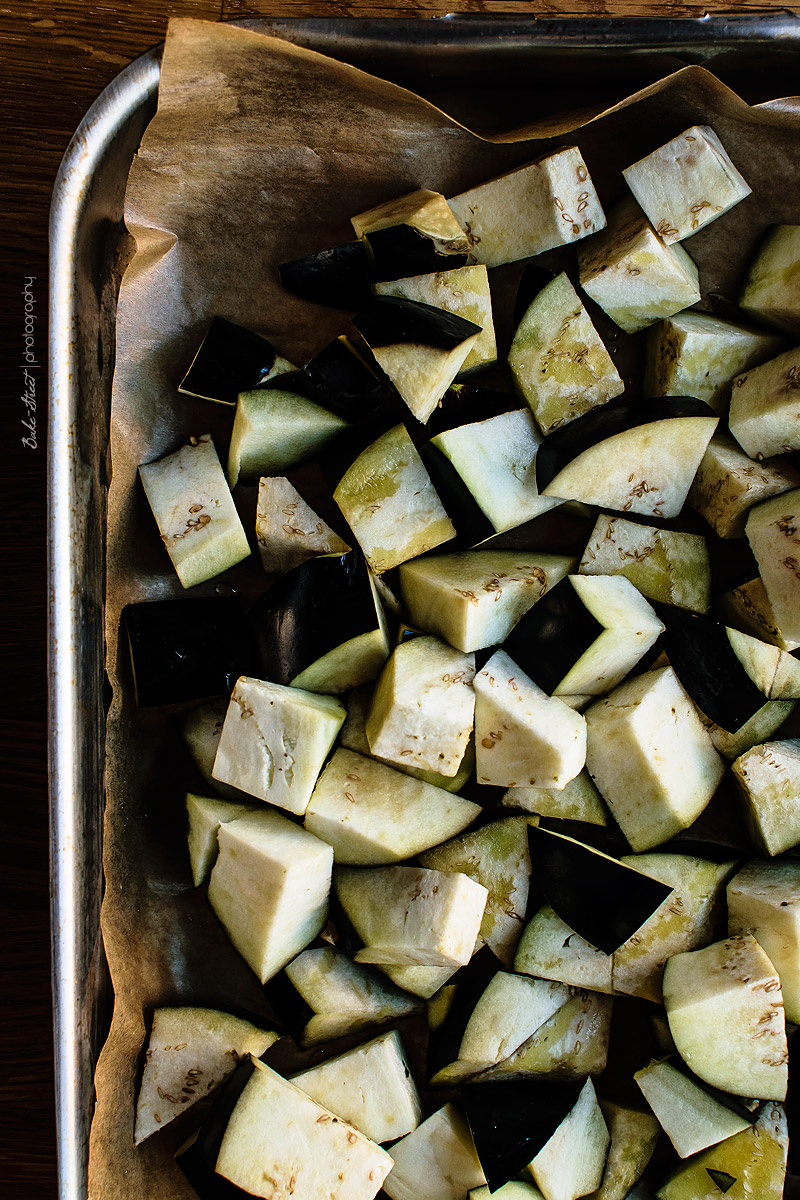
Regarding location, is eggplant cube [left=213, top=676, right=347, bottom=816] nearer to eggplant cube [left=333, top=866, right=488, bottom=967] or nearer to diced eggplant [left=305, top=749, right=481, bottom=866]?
diced eggplant [left=305, top=749, right=481, bottom=866]

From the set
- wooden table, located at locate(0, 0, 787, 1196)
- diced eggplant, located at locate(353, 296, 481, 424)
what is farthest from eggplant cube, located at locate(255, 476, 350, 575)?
wooden table, located at locate(0, 0, 787, 1196)

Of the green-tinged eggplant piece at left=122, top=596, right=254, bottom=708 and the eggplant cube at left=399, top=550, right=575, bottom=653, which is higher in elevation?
the eggplant cube at left=399, top=550, right=575, bottom=653

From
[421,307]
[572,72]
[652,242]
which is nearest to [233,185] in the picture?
[421,307]

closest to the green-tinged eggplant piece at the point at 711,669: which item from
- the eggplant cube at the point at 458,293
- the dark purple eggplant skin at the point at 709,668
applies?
the dark purple eggplant skin at the point at 709,668

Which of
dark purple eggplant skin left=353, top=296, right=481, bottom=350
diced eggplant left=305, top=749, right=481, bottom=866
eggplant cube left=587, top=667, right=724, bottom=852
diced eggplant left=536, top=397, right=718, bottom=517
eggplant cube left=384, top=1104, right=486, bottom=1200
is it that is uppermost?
dark purple eggplant skin left=353, top=296, right=481, bottom=350

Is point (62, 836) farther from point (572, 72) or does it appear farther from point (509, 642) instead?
point (572, 72)
